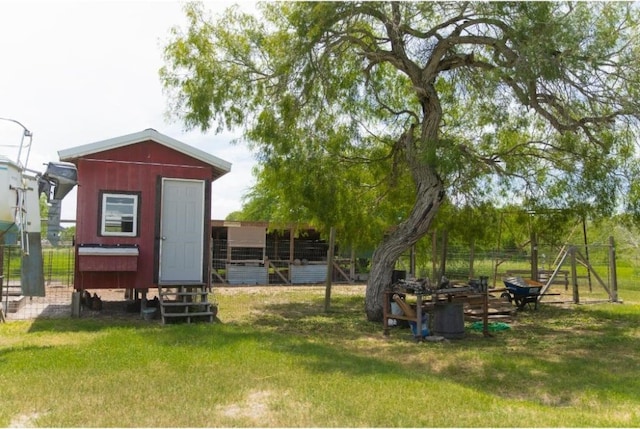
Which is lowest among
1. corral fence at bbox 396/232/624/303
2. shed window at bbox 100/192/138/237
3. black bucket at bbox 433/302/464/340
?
black bucket at bbox 433/302/464/340

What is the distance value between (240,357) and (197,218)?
4.98 metres

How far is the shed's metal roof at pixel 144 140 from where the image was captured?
35.4 ft

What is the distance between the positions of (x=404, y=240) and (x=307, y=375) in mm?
5951

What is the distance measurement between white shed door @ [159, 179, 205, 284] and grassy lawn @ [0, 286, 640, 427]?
1.23m

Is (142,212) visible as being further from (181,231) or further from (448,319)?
(448,319)

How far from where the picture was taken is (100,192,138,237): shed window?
11055 mm

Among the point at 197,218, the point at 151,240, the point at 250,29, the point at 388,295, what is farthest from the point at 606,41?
the point at 151,240

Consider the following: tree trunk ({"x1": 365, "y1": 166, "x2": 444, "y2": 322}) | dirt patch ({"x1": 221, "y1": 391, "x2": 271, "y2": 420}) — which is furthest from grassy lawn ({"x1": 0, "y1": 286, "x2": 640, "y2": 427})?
tree trunk ({"x1": 365, "y1": 166, "x2": 444, "y2": 322})

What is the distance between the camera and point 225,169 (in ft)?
39.3

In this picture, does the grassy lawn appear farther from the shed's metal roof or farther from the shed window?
the shed's metal roof

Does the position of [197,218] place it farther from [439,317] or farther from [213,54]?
[439,317]

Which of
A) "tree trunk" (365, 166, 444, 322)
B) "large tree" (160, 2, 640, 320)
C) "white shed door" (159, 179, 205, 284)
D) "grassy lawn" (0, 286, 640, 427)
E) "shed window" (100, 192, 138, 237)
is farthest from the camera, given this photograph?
"tree trunk" (365, 166, 444, 322)

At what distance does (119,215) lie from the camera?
11.2m

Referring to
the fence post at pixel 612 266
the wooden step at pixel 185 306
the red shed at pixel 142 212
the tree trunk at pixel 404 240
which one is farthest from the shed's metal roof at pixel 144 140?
the fence post at pixel 612 266
